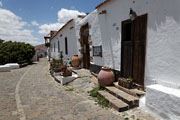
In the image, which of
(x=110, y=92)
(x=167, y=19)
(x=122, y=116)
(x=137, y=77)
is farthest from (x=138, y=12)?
(x=122, y=116)

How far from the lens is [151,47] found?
3.05m

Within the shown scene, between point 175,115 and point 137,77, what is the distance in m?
1.44

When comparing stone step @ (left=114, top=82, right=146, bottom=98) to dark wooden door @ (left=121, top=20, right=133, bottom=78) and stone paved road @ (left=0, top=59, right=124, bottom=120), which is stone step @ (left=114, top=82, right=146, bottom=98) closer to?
dark wooden door @ (left=121, top=20, right=133, bottom=78)

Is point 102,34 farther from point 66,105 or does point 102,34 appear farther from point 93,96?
point 66,105

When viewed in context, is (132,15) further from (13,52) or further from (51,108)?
(13,52)

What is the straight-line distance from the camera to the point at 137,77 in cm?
355

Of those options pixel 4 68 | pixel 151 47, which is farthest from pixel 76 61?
pixel 4 68

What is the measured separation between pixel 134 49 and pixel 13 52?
1367 centimetres

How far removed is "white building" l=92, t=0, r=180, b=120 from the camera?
2.47 metres

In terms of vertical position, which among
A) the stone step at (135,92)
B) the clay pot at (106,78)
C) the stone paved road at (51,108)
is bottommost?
the stone paved road at (51,108)

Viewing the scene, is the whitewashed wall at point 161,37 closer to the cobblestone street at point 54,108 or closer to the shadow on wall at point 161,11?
the shadow on wall at point 161,11

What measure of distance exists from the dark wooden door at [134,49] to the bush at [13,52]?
13.1 metres

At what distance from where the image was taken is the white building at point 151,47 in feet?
8.11

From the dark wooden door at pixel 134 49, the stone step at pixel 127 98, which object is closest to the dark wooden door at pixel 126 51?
the dark wooden door at pixel 134 49
